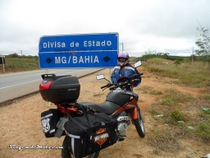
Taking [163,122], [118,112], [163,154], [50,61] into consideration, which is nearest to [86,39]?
[50,61]

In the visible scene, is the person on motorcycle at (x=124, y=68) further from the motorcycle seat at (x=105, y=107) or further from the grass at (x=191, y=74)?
the grass at (x=191, y=74)

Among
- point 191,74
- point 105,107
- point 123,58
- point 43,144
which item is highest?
point 123,58

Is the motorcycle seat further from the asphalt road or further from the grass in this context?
the grass

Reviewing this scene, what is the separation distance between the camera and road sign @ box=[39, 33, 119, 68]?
655cm

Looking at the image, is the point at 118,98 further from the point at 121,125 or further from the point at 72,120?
the point at 72,120

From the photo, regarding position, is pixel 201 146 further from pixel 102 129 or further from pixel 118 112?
pixel 102 129

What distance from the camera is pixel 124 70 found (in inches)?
187

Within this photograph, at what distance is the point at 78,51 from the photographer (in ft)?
21.9

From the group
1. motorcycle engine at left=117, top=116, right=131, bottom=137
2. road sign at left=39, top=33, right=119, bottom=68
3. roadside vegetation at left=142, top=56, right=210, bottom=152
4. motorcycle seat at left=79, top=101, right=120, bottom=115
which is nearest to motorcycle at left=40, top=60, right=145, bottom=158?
motorcycle seat at left=79, top=101, right=120, bottom=115

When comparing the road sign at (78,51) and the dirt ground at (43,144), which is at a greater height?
the road sign at (78,51)

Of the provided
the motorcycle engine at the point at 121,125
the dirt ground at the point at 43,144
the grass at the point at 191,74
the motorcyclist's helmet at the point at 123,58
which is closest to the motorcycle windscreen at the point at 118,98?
the motorcycle engine at the point at 121,125

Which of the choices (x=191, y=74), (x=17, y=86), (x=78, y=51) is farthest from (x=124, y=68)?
(x=191, y=74)

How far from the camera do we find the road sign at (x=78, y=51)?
6551 mm

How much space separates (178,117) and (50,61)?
11.8 feet
